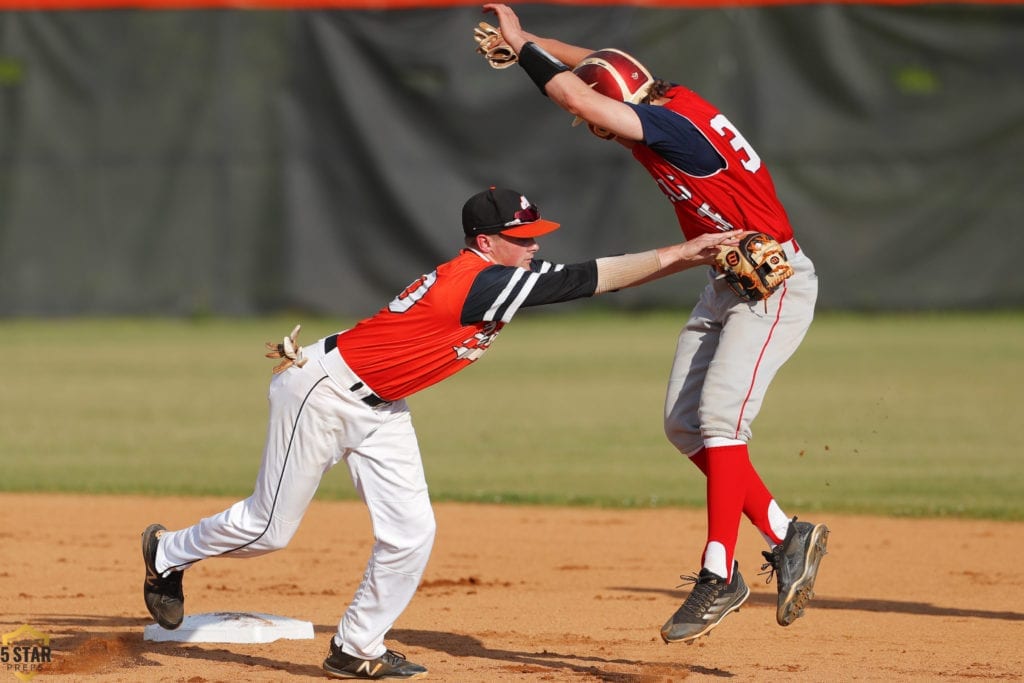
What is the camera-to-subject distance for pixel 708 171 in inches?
208

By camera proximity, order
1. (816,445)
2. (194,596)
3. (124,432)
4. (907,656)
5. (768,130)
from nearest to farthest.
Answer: (907,656)
(194,596)
(816,445)
(124,432)
(768,130)

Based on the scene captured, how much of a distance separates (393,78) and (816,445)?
856 cm

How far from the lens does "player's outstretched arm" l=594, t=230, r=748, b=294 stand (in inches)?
199

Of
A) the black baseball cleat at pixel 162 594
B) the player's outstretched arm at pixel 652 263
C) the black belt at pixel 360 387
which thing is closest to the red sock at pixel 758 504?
the player's outstretched arm at pixel 652 263

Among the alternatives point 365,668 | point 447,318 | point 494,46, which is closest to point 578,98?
point 494,46

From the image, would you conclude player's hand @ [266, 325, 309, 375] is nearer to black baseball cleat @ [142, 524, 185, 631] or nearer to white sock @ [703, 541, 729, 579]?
black baseball cleat @ [142, 524, 185, 631]

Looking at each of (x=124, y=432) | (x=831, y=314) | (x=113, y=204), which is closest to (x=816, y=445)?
(x=124, y=432)

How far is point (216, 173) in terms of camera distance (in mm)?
17562

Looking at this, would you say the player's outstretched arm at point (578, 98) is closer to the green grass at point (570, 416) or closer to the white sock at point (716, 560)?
the white sock at point (716, 560)

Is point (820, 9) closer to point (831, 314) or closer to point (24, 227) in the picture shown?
point (831, 314)

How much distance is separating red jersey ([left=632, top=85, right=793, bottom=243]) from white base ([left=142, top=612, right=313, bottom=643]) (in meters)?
2.23

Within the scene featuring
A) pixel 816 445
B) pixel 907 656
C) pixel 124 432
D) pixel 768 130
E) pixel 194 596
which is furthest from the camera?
pixel 768 130

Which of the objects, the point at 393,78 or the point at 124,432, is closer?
the point at 124,432

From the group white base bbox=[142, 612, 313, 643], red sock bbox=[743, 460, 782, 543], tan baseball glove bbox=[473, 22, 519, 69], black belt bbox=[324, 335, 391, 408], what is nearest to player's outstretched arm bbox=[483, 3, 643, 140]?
tan baseball glove bbox=[473, 22, 519, 69]
